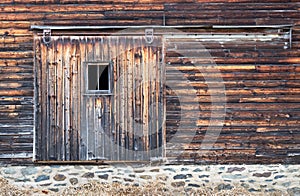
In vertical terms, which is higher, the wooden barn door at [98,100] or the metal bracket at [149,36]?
A: the metal bracket at [149,36]

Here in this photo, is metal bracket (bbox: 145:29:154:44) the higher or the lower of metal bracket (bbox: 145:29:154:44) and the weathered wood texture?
the higher

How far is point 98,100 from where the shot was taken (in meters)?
9.73

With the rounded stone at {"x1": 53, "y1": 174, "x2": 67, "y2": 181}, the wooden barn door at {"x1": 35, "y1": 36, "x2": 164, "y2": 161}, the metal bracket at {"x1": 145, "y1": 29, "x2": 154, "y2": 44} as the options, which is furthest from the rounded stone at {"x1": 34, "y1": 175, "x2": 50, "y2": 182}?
the metal bracket at {"x1": 145, "y1": 29, "x2": 154, "y2": 44}

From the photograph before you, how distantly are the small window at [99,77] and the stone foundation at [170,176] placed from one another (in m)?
1.51

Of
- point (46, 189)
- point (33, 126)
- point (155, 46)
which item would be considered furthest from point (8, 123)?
point (155, 46)

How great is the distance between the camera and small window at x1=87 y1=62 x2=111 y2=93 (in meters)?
9.77

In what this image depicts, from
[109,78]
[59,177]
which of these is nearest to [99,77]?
[109,78]

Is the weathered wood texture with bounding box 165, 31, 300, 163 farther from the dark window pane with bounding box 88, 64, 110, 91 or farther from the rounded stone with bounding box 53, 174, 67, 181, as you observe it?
the rounded stone with bounding box 53, 174, 67, 181

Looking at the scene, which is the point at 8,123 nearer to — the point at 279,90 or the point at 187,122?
the point at 187,122

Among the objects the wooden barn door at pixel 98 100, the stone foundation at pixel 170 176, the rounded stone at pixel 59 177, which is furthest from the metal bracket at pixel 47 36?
the rounded stone at pixel 59 177

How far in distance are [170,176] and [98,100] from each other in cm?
203

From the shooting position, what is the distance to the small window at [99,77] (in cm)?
977

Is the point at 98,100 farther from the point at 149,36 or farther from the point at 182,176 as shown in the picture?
the point at 182,176

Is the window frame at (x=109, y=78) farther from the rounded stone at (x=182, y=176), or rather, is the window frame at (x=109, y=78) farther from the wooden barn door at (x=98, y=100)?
the rounded stone at (x=182, y=176)
